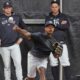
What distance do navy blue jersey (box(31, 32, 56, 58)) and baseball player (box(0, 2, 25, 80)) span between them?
2.86ft

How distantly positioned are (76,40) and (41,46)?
6.31 ft

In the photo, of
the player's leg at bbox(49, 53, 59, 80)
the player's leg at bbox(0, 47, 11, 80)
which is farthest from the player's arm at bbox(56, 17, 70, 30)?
the player's leg at bbox(0, 47, 11, 80)

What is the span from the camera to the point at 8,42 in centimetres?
991

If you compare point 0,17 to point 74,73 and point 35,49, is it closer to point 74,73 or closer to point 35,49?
point 35,49

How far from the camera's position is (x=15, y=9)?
10.6 metres

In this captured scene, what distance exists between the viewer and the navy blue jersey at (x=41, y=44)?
8812 millimetres

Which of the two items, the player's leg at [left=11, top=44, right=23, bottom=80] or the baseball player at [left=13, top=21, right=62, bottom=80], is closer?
the baseball player at [left=13, top=21, right=62, bottom=80]

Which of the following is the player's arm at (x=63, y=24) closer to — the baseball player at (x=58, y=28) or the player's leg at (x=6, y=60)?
the baseball player at (x=58, y=28)

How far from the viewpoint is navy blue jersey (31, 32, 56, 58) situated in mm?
8812

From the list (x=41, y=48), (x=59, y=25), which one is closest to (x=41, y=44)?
(x=41, y=48)

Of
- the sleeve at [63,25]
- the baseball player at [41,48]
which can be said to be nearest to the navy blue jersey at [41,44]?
the baseball player at [41,48]

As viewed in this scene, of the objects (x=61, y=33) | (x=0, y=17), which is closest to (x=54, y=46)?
(x=61, y=33)

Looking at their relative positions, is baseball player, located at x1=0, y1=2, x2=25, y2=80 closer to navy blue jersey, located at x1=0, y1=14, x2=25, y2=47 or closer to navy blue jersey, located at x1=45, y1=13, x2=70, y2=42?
navy blue jersey, located at x1=0, y1=14, x2=25, y2=47

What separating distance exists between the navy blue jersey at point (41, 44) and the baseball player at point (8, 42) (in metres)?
0.87
